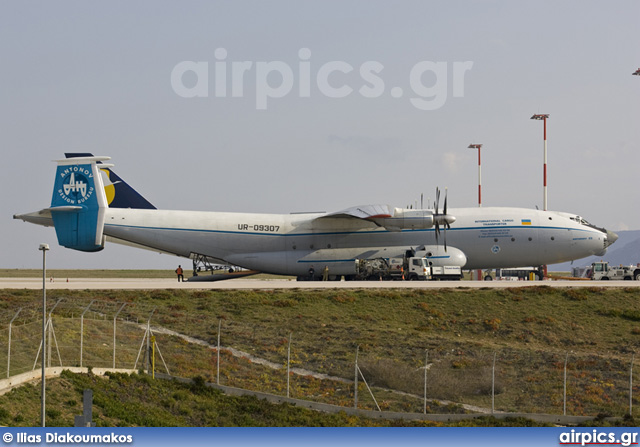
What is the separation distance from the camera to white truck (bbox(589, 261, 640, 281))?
62.3 metres

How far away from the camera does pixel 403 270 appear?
2076 inches

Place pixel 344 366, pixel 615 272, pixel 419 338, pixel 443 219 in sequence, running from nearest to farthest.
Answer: pixel 344 366, pixel 419 338, pixel 443 219, pixel 615 272

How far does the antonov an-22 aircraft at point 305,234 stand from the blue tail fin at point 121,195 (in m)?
2.03

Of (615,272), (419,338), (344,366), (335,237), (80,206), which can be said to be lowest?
(344,366)

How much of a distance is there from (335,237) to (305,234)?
2.17m

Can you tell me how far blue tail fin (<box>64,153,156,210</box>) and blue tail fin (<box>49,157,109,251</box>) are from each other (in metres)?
3.40

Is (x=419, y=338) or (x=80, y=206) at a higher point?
(x=80, y=206)

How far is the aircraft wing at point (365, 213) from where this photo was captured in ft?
168

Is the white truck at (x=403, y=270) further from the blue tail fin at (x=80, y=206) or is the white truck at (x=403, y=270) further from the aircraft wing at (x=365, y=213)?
the blue tail fin at (x=80, y=206)

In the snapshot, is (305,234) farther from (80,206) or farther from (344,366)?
(344,366)

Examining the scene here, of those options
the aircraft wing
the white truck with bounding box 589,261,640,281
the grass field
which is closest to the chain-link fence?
the grass field

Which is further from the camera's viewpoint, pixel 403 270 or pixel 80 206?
pixel 80 206

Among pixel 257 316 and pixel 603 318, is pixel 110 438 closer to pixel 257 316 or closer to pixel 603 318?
pixel 257 316

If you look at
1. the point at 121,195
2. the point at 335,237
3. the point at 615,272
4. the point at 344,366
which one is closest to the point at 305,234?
the point at 335,237
